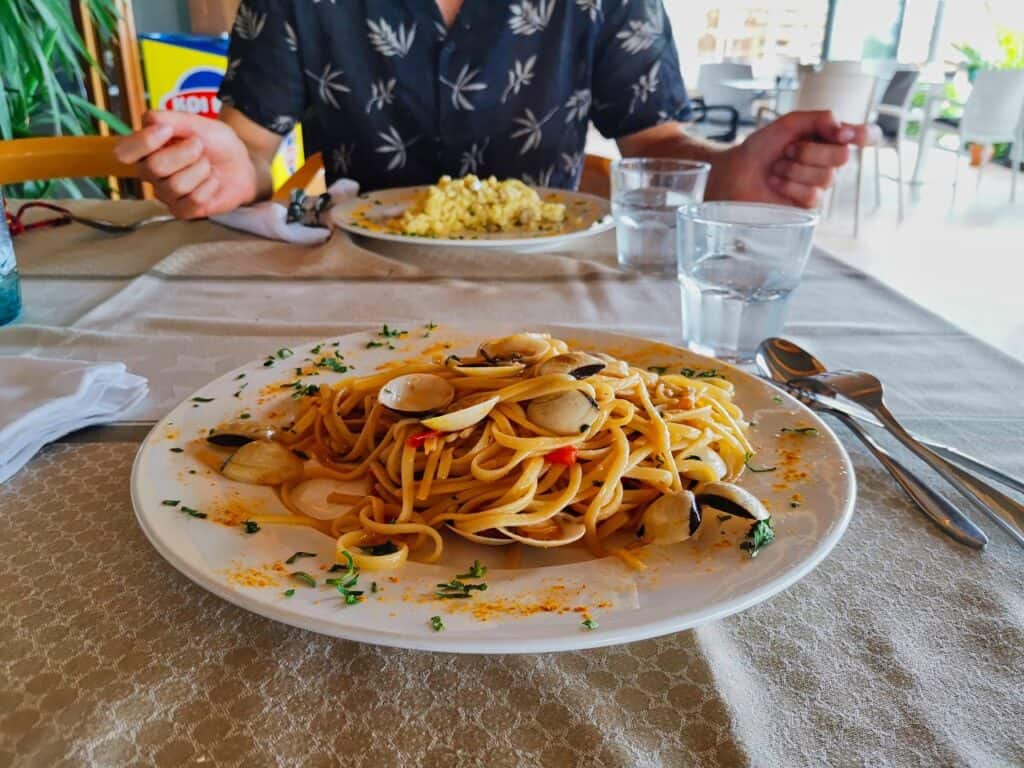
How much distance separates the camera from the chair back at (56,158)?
168 cm

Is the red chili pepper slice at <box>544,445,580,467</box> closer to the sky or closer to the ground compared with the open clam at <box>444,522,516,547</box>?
closer to the sky

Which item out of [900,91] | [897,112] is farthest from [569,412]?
[900,91]

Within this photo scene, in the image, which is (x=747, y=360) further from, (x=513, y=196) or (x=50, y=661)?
(x=50, y=661)

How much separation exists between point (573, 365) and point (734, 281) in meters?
0.44

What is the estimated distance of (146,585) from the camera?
21.4 inches

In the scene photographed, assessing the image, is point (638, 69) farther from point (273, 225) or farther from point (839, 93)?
point (839, 93)

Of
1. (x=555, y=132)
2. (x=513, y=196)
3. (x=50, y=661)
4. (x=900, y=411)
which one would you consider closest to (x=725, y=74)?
(x=555, y=132)

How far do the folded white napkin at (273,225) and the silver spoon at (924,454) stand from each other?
91 centimetres

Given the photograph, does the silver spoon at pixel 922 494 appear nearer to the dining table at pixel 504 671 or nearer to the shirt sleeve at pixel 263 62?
the dining table at pixel 504 671

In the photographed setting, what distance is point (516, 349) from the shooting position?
28.4 inches

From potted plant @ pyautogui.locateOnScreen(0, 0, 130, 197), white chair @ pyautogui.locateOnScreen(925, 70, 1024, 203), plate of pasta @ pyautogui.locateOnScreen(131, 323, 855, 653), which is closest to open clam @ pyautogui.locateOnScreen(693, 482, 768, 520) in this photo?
plate of pasta @ pyautogui.locateOnScreen(131, 323, 855, 653)

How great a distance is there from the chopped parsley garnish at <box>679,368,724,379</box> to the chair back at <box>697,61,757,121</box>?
28.8ft

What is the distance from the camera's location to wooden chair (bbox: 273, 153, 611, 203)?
198 cm

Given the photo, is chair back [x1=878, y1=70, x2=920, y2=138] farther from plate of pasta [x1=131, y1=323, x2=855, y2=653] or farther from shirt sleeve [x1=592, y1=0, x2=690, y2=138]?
plate of pasta [x1=131, y1=323, x2=855, y2=653]
